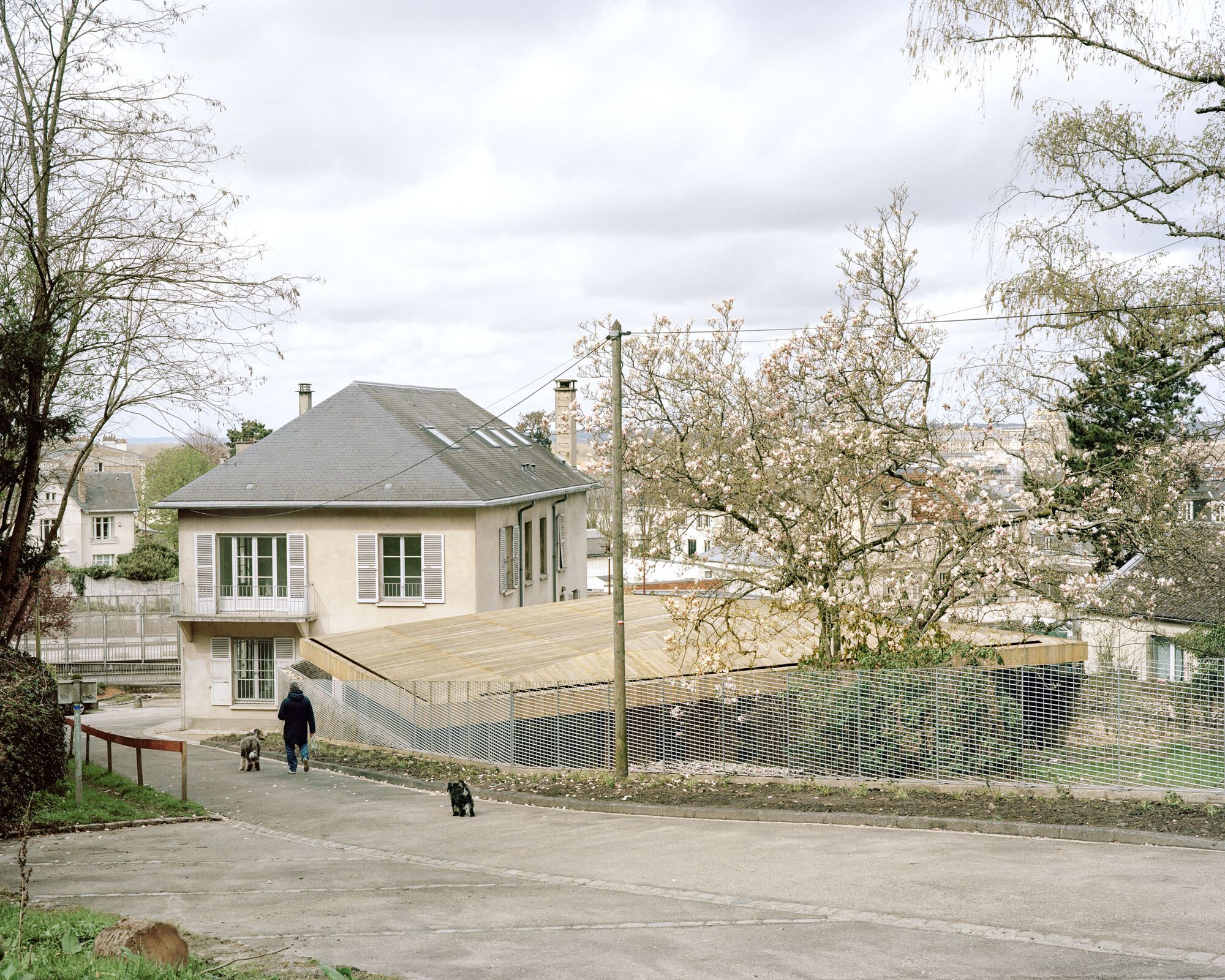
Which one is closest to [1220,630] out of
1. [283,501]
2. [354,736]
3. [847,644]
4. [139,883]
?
[847,644]

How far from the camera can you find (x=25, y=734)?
46.4 feet

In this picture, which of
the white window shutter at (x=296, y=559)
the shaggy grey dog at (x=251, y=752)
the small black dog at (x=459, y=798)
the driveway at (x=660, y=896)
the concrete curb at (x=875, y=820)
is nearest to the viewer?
the driveway at (x=660, y=896)

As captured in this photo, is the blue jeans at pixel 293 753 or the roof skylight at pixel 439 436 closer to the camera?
the blue jeans at pixel 293 753

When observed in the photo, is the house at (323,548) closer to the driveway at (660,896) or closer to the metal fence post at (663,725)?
the metal fence post at (663,725)

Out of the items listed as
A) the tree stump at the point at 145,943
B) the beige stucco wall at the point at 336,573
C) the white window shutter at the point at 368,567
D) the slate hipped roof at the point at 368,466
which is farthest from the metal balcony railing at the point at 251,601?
the tree stump at the point at 145,943

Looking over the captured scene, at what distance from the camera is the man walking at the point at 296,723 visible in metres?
19.8

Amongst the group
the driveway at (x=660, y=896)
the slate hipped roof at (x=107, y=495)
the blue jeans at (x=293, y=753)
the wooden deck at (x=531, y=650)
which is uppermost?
the slate hipped roof at (x=107, y=495)

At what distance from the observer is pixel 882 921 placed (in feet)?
29.1

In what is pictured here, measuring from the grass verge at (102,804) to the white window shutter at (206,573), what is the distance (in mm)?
15103

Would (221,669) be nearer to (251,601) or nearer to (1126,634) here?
(251,601)

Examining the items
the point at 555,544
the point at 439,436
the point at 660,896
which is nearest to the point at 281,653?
the point at 439,436

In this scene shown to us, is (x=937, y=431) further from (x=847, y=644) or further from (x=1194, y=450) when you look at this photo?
(x=1194, y=450)

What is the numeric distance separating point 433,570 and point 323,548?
11.8 ft

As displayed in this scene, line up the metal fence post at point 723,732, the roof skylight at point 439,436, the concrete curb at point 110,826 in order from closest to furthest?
1. the concrete curb at point 110,826
2. the metal fence post at point 723,732
3. the roof skylight at point 439,436
